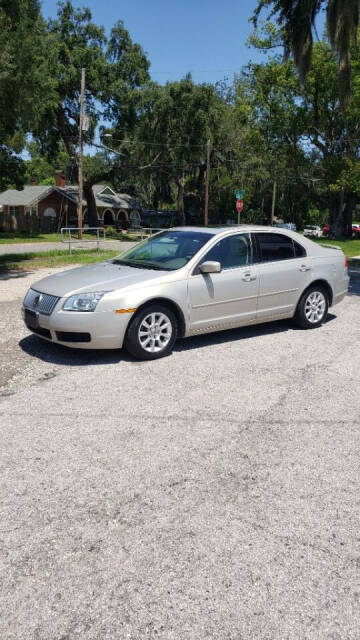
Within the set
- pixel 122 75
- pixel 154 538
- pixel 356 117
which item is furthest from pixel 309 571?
pixel 122 75

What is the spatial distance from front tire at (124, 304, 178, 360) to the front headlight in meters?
0.47

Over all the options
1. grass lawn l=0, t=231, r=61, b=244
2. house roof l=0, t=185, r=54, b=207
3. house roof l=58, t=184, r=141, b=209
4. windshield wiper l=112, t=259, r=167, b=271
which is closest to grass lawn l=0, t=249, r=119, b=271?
windshield wiper l=112, t=259, r=167, b=271

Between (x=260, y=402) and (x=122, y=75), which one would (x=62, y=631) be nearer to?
(x=260, y=402)

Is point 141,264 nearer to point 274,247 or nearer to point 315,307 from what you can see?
point 274,247

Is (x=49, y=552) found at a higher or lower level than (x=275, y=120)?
lower

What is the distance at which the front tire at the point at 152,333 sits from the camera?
6.02 m

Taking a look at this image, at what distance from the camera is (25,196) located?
50.9 metres

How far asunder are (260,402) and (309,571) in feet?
7.63

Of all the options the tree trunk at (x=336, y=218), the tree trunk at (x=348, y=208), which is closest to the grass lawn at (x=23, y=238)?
the tree trunk at (x=336, y=218)

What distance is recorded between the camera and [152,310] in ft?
20.0

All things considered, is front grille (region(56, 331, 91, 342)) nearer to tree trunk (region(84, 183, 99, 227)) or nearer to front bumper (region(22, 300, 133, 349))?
front bumper (region(22, 300, 133, 349))

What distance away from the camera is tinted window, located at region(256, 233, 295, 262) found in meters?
7.31

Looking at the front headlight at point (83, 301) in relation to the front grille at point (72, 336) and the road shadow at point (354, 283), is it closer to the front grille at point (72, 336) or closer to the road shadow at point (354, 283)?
the front grille at point (72, 336)

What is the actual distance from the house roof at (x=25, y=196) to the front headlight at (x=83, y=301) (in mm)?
46818
